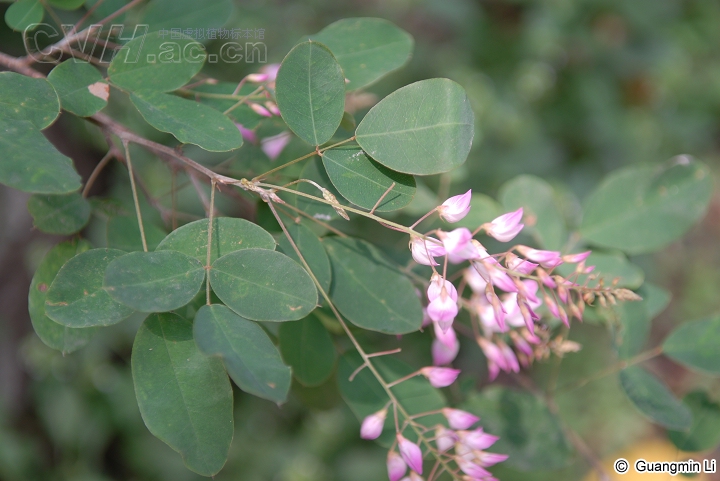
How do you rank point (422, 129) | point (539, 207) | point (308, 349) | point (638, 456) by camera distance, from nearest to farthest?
point (422, 129)
point (308, 349)
point (539, 207)
point (638, 456)

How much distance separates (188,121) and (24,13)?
443 mm

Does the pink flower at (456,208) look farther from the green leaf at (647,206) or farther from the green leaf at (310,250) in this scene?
the green leaf at (647,206)

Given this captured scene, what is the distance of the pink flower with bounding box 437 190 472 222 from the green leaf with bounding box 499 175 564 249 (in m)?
0.57

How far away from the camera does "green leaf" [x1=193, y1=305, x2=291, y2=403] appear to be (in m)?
0.59

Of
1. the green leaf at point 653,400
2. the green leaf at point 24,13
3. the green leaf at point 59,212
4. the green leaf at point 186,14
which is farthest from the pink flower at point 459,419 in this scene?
the green leaf at point 24,13

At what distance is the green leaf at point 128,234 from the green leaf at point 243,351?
288 mm

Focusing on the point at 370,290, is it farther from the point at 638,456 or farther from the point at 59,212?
the point at 638,456

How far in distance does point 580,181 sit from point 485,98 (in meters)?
0.72

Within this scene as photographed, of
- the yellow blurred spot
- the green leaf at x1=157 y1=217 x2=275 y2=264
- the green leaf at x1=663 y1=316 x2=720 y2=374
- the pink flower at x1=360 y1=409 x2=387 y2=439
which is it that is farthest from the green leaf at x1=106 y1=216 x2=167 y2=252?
the yellow blurred spot

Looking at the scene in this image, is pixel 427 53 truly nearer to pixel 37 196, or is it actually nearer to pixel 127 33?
pixel 127 33

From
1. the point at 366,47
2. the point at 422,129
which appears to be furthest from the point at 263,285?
the point at 366,47

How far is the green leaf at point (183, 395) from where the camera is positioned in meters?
0.70

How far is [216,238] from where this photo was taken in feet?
2.52

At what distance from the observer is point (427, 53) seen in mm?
2768
